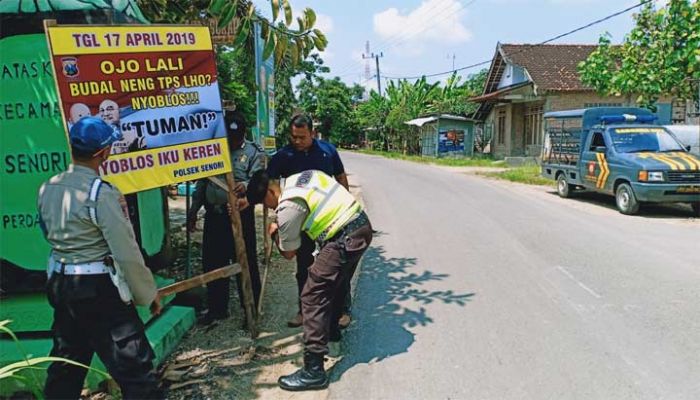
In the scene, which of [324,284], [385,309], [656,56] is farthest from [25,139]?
[656,56]

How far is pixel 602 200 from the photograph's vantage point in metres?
12.9

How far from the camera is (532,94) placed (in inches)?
997

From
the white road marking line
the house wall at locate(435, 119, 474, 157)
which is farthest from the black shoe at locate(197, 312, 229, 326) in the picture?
the house wall at locate(435, 119, 474, 157)

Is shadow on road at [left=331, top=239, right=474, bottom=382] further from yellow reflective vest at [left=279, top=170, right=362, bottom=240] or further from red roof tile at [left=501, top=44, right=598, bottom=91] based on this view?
red roof tile at [left=501, top=44, right=598, bottom=91]

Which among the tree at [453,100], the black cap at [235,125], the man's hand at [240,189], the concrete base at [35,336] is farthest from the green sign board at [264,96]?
the tree at [453,100]

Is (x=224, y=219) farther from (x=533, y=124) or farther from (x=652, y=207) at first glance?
(x=533, y=124)

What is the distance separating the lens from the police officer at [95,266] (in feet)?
8.16

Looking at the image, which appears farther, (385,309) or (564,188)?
(564,188)

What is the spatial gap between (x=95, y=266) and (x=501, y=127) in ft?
97.1

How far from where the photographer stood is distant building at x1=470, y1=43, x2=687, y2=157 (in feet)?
79.3

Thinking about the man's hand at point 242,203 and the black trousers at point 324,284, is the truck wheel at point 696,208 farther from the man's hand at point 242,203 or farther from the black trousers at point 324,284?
the man's hand at point 242,203

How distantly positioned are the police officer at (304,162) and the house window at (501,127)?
26.5 m

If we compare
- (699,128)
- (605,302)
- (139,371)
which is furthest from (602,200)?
(139,371)

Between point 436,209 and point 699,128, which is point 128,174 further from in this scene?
point 699,128
